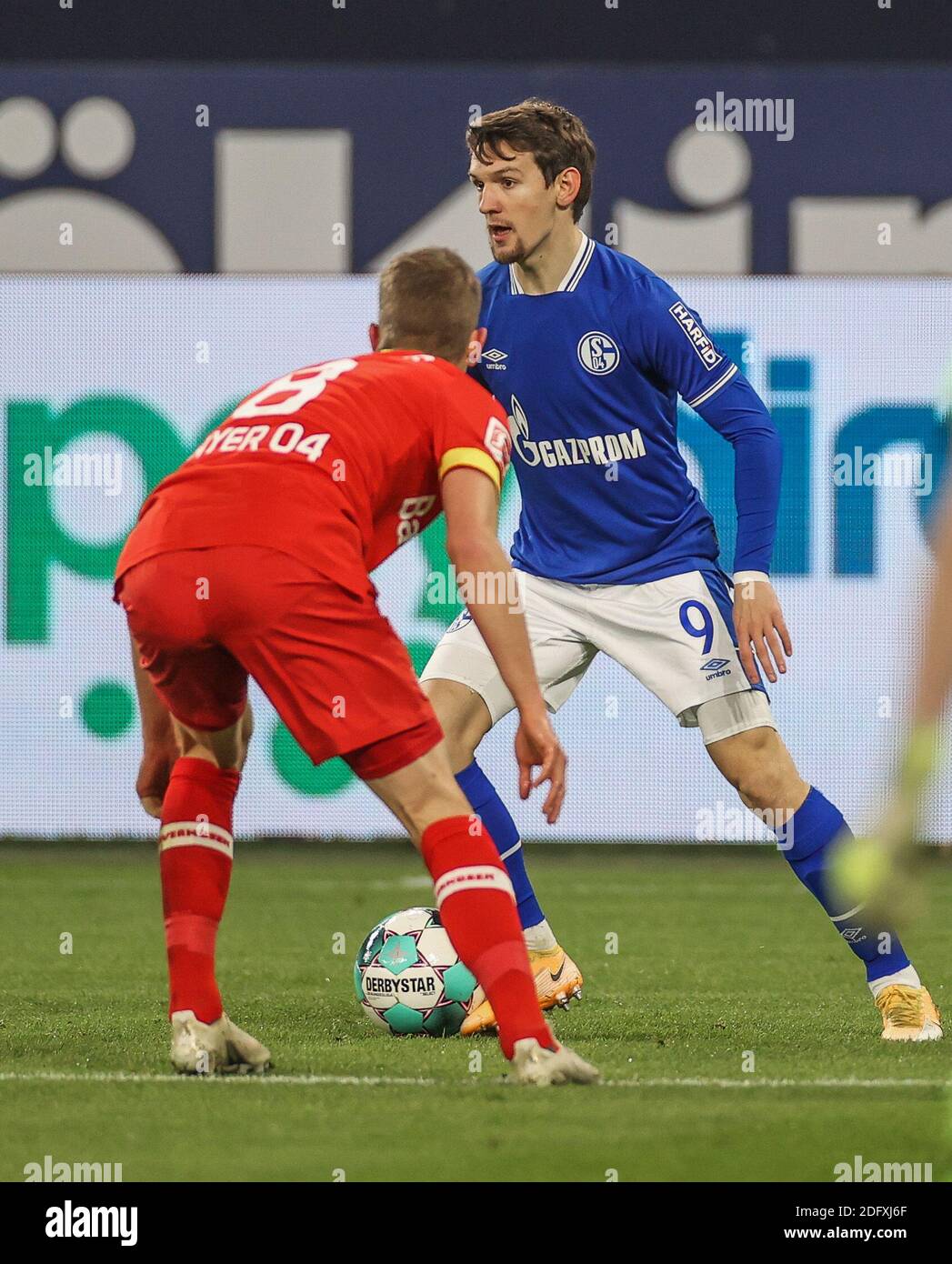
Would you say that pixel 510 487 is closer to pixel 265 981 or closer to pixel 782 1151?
pixel 265 981

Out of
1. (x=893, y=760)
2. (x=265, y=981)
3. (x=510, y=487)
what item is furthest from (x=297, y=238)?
(x=893, y=760)

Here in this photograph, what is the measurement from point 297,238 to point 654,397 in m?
7.31

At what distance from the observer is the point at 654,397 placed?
500 cm

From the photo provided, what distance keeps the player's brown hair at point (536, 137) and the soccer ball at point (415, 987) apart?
1906 millimetres

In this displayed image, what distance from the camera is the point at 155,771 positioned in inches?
171

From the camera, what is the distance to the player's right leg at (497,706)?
16.1 ft

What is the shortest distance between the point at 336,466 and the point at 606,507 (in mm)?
1420

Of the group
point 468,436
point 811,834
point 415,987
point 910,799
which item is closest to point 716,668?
point 811,834

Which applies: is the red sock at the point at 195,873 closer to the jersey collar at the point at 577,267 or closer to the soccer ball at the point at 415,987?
the soccer ball at the point at 415,987

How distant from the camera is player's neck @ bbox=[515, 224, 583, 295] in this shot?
4.98 metres

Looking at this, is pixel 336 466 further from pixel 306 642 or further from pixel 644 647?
pixel 644 647

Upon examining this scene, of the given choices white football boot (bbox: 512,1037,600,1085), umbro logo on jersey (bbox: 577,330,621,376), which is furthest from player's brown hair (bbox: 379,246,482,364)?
white football boot (bbox: 512,1037,600,1085)

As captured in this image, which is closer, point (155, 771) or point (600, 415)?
point (155, 771)

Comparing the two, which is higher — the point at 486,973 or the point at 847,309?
the point at 847,309
